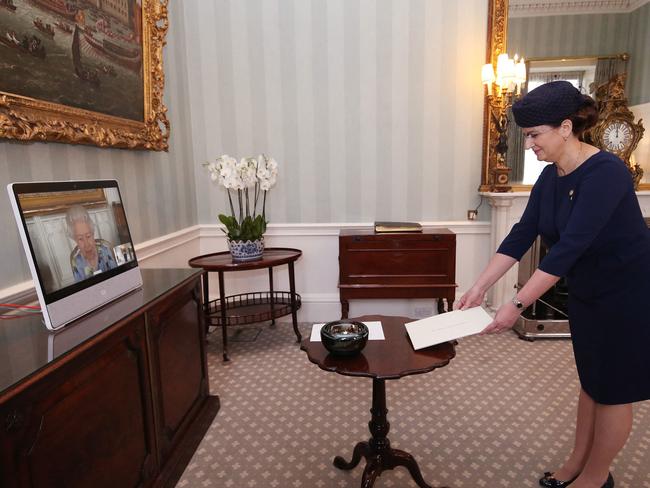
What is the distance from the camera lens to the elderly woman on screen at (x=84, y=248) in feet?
5.01

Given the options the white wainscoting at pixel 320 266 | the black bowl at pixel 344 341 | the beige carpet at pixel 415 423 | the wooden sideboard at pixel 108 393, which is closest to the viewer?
the wooden sideboard at pixel 108 393

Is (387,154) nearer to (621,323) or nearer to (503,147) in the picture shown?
(503,147)

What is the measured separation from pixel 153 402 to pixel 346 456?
0.96 meters

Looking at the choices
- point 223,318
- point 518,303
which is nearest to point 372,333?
point 518,303

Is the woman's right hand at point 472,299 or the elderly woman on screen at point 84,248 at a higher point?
the elderly woman on screen at point 84,248

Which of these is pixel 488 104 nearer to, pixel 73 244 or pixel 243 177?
pixel 243 177

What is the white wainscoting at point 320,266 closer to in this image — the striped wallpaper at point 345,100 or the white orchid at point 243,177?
the striped wallpaper at point 345,100

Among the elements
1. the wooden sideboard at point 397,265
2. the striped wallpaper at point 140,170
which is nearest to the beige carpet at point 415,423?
the wooden sideboard at point 397,265

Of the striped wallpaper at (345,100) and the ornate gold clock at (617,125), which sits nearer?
the ornate gold clock at (617,125)

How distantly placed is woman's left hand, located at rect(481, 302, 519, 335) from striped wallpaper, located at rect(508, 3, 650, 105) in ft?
9.38

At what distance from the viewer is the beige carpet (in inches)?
77.2

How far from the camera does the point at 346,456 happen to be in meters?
2.09

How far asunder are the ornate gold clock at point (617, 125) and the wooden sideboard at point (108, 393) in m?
3.39

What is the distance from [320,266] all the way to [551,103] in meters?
2.67
